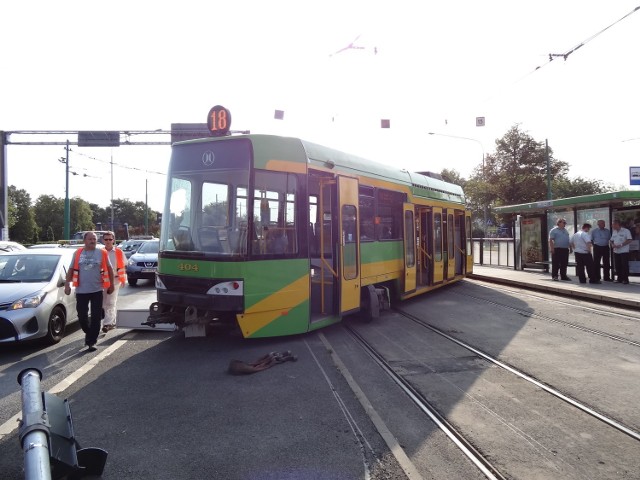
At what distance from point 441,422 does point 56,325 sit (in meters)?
6.05

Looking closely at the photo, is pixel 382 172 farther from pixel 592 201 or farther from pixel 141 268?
pixel 141 268

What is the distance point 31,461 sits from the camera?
1.89m

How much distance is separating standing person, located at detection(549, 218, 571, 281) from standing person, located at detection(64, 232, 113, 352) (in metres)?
11.7

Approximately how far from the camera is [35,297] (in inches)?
263

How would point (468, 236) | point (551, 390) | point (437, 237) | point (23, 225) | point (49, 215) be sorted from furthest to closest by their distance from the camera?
point (49, 215) → point (23, 225) → point (468, 236) → point (437, 237) → point (551, 390)

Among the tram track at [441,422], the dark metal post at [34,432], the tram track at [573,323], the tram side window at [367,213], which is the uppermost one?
the tram side window at [367,213]

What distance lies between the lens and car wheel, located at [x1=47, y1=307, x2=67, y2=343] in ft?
22.6

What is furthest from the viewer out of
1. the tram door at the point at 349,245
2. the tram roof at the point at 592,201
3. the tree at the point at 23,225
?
the tree at the point at 23,225

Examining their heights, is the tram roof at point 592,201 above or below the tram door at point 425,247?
above

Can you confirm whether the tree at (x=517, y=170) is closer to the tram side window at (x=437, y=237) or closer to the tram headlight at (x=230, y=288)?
the tram side window at (x=437, y=237)

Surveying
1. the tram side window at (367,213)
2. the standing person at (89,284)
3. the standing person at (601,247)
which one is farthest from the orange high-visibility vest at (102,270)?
the standing person at (601,247)

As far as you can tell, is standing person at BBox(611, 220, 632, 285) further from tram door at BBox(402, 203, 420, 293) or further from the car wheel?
the car wheel

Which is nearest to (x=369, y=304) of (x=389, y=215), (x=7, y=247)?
(x=389, y=215)

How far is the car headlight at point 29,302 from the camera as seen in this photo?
6.43 m
